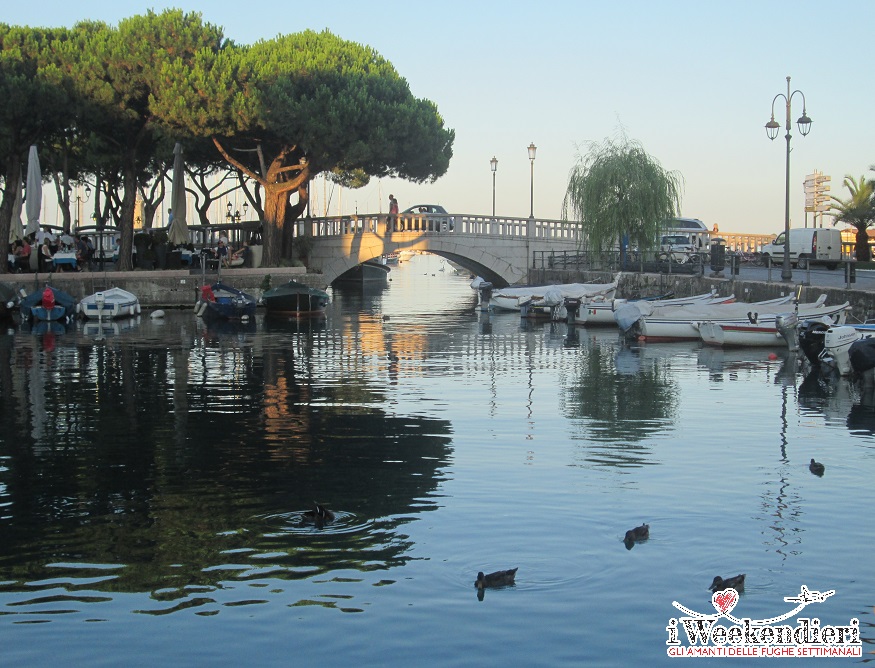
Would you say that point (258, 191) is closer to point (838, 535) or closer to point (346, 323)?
point (346, 323)

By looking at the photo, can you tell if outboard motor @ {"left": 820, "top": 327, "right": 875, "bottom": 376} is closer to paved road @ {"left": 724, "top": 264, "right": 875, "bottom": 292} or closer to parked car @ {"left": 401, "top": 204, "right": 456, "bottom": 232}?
paved road @ {"left": 724, "top": 264, "right": 875, "bottom": 292}

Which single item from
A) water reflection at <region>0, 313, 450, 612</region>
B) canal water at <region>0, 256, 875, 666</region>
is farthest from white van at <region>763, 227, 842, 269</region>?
water reflection at <region>0, 313, 450, 612</region>

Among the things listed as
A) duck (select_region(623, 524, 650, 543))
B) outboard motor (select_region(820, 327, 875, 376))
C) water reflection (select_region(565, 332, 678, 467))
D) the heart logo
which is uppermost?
outboard motor (select_region(820, 327, 875, 376))

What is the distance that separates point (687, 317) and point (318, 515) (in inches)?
798

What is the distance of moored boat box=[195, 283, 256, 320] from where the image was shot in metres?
35.2

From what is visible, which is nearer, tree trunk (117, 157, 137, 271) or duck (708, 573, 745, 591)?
duck (708, 573, 745, 591)

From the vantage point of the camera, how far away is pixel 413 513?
32.5 ft

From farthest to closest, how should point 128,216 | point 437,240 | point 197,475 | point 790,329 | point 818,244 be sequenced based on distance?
point 437,240
point 818,244
point 128,216
point 790,329
point 197,475

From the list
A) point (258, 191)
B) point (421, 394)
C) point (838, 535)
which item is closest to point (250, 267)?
point (258, 191)

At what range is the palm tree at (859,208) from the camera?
5112cm

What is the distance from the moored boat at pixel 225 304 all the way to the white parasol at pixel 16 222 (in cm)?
733

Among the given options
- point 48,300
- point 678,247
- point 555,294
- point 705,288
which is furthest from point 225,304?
point 678,247

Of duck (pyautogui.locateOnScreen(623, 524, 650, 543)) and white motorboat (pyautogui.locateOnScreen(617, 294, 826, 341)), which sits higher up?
white motorboat (pyautogui.locateOnScreen(617, 294, 826, 341))

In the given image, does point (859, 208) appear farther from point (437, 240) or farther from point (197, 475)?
point (197, 475)
